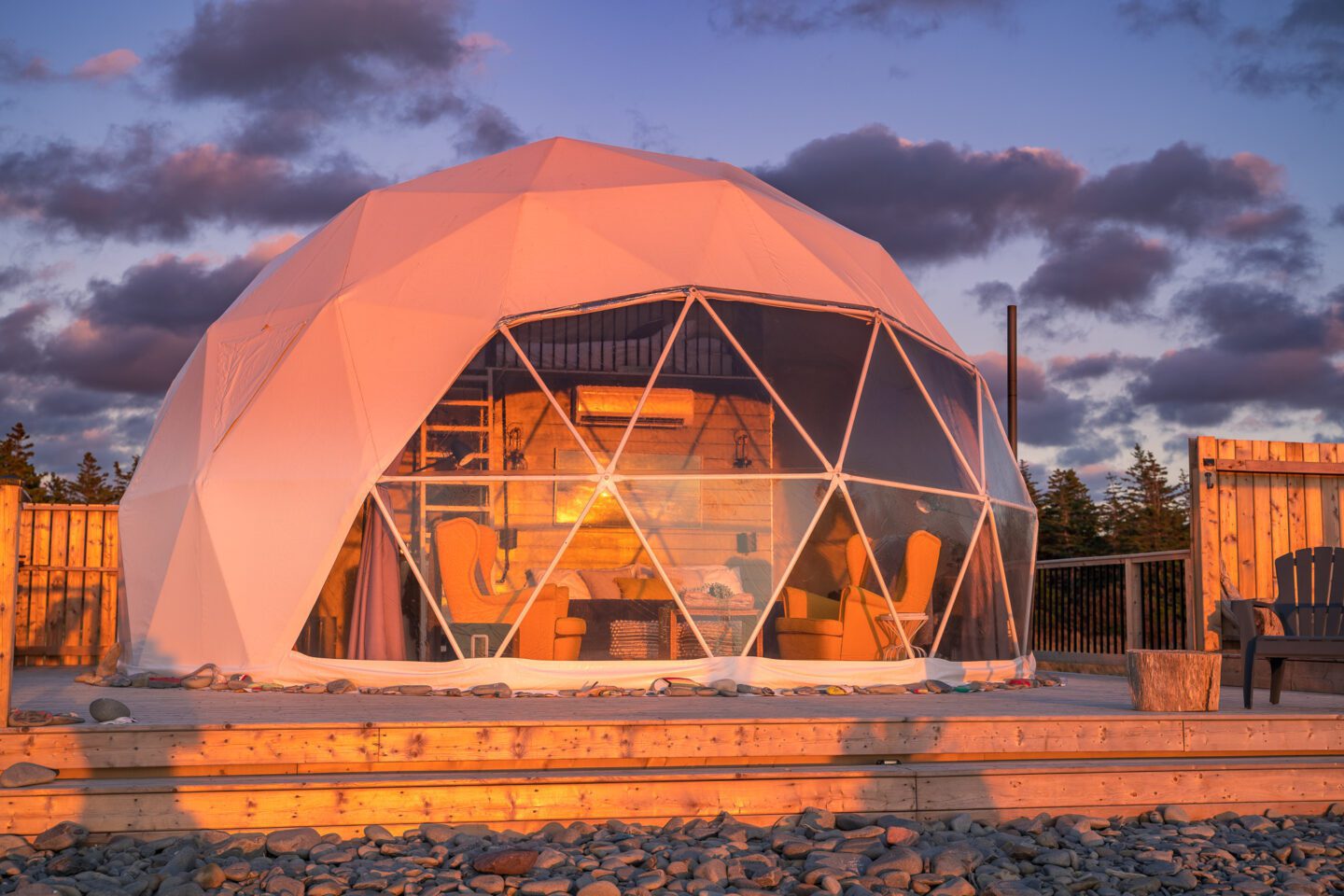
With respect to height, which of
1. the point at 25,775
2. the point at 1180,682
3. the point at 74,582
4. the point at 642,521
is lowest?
the point at 25,775

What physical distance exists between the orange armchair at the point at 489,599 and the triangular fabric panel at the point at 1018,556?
4.07 m

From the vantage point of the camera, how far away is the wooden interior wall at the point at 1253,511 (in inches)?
432

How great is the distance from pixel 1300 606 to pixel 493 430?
595 cm

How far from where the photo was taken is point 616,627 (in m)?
9.70

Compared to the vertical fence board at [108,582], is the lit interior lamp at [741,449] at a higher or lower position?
higher

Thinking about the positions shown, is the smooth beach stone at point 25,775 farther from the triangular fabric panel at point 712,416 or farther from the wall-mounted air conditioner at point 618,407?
the wall-mounted air conditioner at point 618,407

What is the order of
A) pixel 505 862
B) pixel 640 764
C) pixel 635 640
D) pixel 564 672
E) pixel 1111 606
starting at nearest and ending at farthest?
pixel 505 862, pixel 640 764, pixel 564 672, pixel 635 640, pixel 1111 606

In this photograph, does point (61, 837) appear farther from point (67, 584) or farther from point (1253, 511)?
point (67, 584)

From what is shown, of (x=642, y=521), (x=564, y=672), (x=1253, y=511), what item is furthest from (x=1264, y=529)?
(x=564, y=672)

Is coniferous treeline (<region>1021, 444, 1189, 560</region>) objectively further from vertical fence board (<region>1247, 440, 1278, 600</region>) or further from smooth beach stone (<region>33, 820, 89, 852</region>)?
smooth beach stone (<region>33, 820, 89, 852</region>)

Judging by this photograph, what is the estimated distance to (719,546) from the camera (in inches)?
388

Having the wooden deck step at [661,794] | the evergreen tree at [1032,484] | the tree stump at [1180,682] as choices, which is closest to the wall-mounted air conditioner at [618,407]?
the tree stump at [1180,682]

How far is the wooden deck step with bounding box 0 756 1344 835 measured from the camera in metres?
5.52

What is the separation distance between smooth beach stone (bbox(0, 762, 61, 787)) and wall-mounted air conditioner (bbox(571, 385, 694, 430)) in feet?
17.7
